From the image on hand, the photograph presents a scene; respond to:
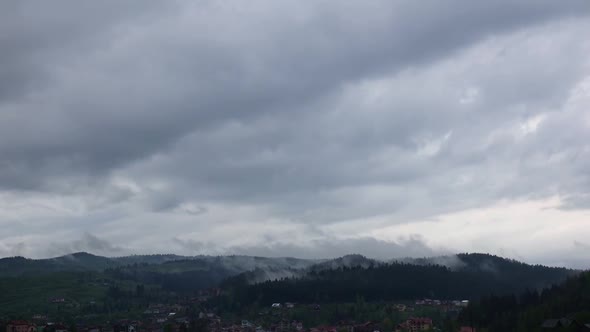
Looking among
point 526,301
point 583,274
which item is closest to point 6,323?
point 526,301

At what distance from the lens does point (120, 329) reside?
18350 centimetres

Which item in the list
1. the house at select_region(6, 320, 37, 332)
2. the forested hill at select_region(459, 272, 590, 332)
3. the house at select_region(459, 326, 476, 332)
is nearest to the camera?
the forested hill at select_region(459, 272, 590, 332)

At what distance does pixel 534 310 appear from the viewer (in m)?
136

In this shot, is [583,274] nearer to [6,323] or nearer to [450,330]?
[450,330]

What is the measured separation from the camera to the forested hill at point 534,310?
411ft

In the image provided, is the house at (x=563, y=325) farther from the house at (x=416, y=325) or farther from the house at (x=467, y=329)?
the house at (x=416, y=325)

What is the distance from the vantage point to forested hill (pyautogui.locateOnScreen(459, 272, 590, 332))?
125 metres

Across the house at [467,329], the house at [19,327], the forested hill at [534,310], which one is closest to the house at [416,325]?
the forested hill at [534,310]

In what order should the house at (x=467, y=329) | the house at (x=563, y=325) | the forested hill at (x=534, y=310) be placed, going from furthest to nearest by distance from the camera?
the house at (x=467, y=329) → the forested hill at (x=534, y=310) → the house at (x=563, y=325)

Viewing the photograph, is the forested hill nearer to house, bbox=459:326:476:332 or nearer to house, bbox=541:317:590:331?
house, bbox=541:317:590:331

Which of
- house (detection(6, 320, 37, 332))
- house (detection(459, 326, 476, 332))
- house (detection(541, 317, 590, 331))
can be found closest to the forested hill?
house (detection(541, 317, 590, 331))

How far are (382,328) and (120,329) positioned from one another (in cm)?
6561

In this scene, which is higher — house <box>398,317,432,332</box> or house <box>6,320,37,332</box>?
house <box>6,320,37,332</box>

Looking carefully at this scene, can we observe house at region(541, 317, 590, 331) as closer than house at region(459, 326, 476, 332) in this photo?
Yes
